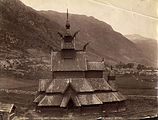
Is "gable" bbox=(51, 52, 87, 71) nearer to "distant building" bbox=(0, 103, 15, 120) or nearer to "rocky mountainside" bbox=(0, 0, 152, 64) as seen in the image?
"rocky mountainside" bbox=(0, 0, 152, 64)

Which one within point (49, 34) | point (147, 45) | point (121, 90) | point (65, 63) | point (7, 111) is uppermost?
point (49, 34)

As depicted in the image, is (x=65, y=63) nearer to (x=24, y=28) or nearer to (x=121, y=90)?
(x=24, y=28)

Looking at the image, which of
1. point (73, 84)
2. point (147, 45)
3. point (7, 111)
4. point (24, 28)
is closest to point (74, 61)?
point (73, 84)

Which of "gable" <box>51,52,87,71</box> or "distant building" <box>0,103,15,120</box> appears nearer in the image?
"distant building" <box>0,103,15,120</box>

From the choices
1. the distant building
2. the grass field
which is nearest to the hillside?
the grass field

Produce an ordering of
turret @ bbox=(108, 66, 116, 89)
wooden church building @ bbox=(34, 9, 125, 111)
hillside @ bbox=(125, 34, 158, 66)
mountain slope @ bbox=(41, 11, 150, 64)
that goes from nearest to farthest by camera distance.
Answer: wooden church building @ bbox=(34, 9, 125, 111) → mountain slope @ bbox=(41, 11, 150, 64) → turret @ bbox=(108, 66, 116, 89) → hillside @ bbox=(125, 34, 158, 66)

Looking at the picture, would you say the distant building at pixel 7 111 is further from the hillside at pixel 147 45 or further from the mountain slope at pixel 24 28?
the hillside at pixel 147 45

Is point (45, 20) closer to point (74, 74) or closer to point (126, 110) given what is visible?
point (74, 74)

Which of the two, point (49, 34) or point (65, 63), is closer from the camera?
point (49, 34)
